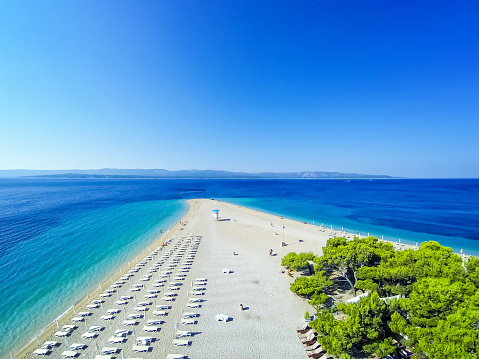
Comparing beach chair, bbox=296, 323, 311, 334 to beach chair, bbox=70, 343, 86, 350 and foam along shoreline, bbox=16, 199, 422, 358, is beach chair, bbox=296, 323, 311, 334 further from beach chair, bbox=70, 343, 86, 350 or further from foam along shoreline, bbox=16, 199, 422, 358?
beach chair, bbox=70, 343, 86, 350

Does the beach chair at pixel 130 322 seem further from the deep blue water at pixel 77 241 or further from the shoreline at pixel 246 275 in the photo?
the deep blue water at pixel 77 241

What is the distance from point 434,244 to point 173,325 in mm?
27672

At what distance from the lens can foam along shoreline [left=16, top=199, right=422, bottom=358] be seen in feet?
51.1

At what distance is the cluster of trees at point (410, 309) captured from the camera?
36.5ft

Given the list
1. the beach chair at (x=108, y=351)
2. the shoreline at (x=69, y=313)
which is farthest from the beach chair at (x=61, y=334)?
the beach chair at (x=108, y=351)

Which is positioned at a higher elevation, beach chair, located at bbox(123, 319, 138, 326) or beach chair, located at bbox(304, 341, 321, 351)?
beach chair, located at bbox(304, 341, 321, 351)

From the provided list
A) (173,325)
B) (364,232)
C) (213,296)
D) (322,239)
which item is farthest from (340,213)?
(173,325)

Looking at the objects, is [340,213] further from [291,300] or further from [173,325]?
[173,325]

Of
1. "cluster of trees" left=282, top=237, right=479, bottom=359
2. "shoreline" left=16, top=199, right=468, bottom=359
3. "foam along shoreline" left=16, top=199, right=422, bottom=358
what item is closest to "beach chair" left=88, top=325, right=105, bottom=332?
"foam along shoreline" left=16, top=199, right=422, bottom=358

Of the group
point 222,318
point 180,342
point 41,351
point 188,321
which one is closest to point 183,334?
point 180,342

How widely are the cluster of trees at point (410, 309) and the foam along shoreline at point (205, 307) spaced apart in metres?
3.46

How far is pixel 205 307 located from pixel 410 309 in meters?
→ 16.0

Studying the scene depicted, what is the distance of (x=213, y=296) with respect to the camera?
2170 centimetres

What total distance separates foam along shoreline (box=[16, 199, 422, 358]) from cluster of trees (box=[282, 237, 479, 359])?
11.4 feet
